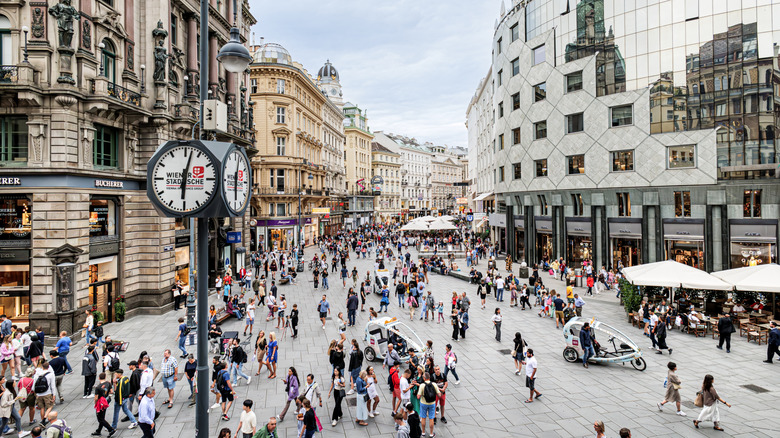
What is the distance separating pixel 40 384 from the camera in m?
9.72

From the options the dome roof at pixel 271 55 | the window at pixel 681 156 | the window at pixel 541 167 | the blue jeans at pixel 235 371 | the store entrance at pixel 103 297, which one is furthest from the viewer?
the dome roof at pixel 271 55

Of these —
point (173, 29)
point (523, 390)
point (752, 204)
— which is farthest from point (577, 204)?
point (173, 29)

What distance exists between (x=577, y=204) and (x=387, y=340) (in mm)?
25609

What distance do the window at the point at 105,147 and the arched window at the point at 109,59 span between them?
2393 mm

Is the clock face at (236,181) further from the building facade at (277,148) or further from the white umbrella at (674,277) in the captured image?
the building facade at (277,148)

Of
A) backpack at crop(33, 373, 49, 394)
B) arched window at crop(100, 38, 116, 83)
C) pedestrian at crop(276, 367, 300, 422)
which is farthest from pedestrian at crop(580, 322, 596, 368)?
arched window at crop(100, 38, 116, 83)

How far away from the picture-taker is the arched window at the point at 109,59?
1827 cm

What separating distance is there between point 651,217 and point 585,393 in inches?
871

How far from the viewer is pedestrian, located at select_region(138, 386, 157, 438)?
8.77 metres

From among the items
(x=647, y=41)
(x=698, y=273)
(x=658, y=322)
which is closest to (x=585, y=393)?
(x=658, y=322)

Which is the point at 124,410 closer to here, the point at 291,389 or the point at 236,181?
the point at 291,389

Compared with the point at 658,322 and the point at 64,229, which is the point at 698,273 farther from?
the point at 64,229

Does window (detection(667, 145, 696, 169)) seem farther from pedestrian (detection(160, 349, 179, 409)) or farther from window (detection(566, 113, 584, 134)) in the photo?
pedestrian (detection(160, 349, 179, 409))

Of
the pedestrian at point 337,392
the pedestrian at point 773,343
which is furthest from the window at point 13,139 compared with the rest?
the pedestrian at point 773,343
